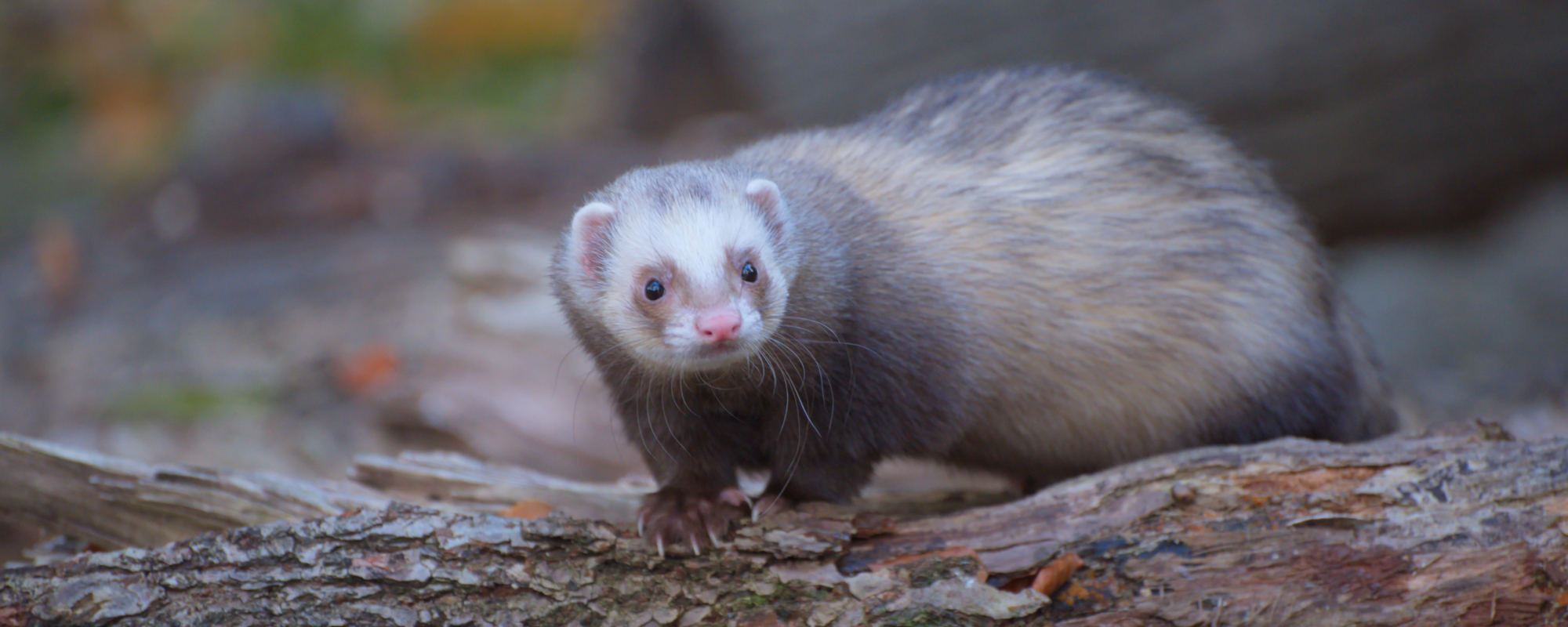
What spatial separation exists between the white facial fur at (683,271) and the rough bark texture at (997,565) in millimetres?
590

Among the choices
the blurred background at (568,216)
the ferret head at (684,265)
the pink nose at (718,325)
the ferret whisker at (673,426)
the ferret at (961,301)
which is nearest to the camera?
the pink nose at (718,325)

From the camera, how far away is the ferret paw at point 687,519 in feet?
10.8

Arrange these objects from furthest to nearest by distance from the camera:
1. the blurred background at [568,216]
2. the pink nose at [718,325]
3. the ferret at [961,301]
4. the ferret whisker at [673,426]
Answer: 1. the blurred background at [568,216]
2. the ferret whisker at [673,426]
3. the ferret at [961,301]
4. the pink nose at [718,325]

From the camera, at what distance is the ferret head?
9.95 ft

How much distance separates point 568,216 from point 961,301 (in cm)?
453

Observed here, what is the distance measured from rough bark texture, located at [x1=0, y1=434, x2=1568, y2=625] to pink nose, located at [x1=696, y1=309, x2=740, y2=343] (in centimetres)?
68

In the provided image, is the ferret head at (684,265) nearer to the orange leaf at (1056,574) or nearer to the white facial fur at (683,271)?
the white facial fur at (683,271)

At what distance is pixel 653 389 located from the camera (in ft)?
11.3

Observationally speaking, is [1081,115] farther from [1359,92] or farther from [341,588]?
[1359,92]

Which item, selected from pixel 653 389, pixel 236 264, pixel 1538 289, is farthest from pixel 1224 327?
pixel 236 264

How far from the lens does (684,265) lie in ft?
10.1

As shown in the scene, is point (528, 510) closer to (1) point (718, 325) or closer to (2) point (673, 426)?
(2) point (673, 426)

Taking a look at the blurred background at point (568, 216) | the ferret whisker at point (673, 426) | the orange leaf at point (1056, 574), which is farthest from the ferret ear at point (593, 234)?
the blurred background at point (568, 216)

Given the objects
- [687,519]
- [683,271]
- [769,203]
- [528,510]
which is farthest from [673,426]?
[769,203]
